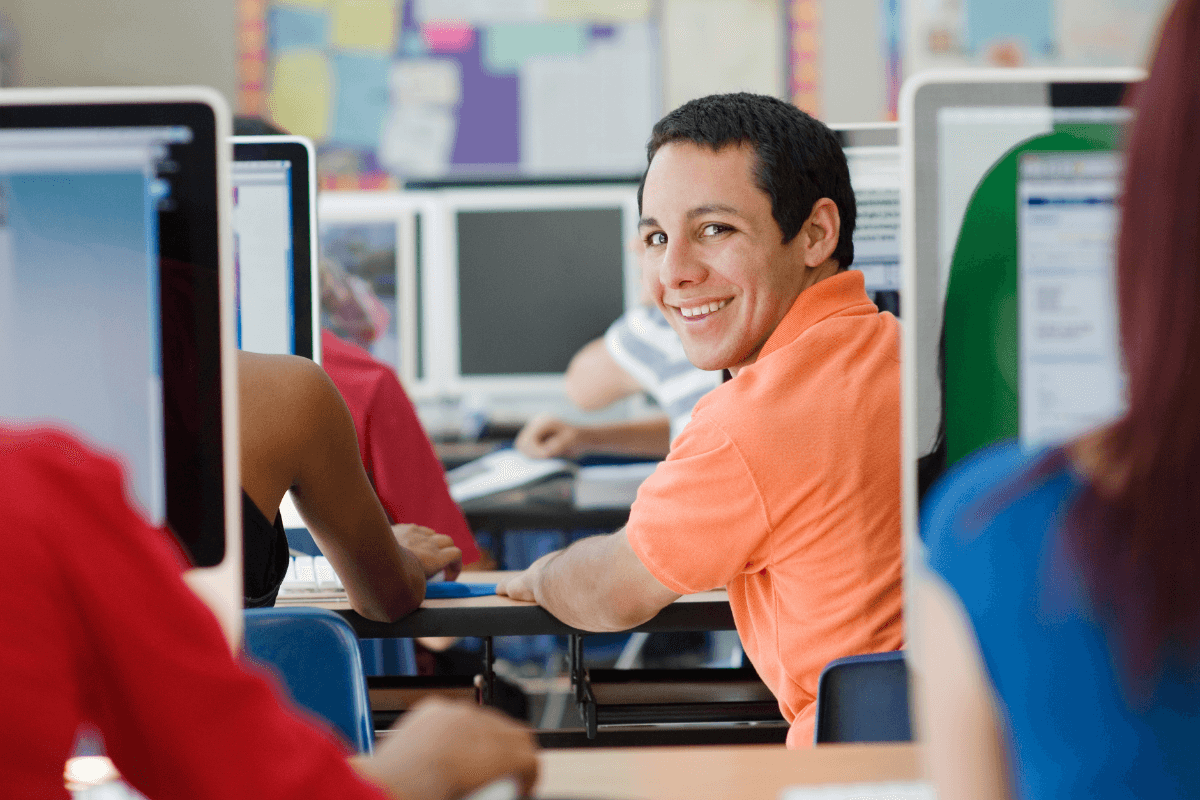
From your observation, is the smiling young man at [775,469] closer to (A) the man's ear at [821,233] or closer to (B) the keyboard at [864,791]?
(A) the man's ear at [821,233]

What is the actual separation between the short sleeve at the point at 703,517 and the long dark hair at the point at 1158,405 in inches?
21.0

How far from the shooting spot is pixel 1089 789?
1.40 feet

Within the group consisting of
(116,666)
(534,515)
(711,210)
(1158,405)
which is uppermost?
(711,210)

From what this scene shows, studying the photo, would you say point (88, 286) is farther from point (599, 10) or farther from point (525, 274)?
point (599, 10)

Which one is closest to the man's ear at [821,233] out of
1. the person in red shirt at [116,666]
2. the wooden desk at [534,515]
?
the person in red shirt at [116,666]

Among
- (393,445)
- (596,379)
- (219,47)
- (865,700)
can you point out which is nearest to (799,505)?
(865,700)

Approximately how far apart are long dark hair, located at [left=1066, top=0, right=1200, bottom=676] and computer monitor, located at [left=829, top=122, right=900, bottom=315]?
0.93m

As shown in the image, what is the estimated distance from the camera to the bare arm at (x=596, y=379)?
9.21 ft

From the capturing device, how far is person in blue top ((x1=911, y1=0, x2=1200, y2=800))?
1.32 feet

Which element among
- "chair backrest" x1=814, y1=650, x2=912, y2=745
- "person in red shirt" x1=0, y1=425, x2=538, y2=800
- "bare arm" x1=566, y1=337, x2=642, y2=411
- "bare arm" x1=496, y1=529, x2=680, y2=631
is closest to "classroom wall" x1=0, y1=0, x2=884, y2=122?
"bare arm" x1=566, y1=337, x2=642, y2=411

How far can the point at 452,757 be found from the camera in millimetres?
539

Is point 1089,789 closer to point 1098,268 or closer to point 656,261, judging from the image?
point 1098,268

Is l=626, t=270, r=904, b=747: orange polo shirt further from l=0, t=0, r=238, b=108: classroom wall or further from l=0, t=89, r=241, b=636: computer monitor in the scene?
l=0, t=0, r=238, b=108: classroom wall

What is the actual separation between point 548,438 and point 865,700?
1741mm
